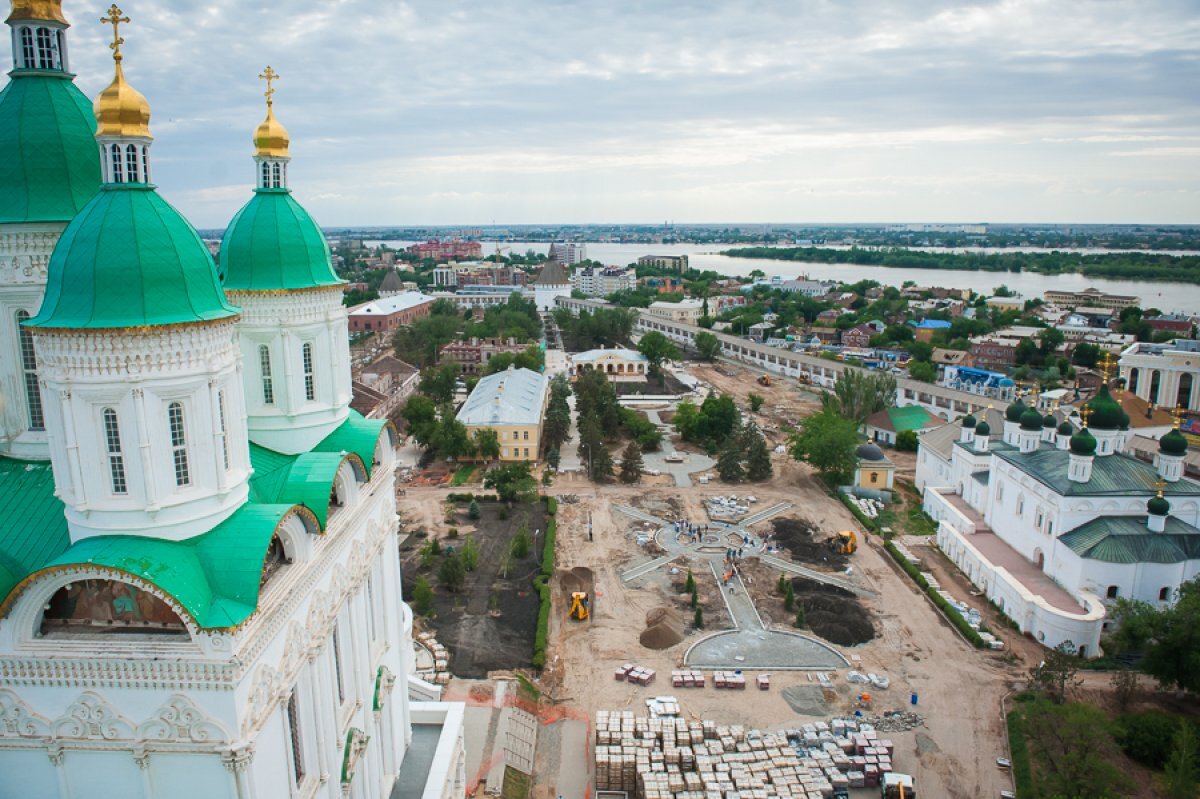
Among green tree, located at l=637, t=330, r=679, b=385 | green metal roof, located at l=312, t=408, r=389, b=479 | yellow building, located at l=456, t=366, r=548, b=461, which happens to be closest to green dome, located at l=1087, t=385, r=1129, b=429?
green metal roof, located at l=312, t=408, r=389, b=479

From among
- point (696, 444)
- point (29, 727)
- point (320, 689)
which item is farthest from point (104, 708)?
point (696, 444)

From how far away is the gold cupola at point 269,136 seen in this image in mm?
16453

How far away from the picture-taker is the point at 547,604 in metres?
29.3

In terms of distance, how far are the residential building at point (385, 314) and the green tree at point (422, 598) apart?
68.5 meters

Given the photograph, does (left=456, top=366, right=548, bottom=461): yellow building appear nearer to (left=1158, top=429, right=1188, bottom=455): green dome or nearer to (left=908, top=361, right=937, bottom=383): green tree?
(left=1158, top=429, right=1188, bottom=455): green dome

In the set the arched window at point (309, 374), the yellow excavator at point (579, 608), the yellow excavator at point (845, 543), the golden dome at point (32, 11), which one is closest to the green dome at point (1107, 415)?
the yellow excavator at point (845, 543)

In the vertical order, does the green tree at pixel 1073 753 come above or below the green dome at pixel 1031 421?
below

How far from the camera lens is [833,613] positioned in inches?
1157

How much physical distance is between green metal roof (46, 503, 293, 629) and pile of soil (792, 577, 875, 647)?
71.0 feet

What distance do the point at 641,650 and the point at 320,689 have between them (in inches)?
612

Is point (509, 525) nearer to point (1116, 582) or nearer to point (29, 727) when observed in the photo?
point (1116, 582)

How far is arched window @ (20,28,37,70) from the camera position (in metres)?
13.6

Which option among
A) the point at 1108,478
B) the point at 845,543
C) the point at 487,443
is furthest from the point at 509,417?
the point at 1108,478

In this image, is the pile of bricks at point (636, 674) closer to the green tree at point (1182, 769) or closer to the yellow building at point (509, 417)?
the green tree at point (1182, 769)
